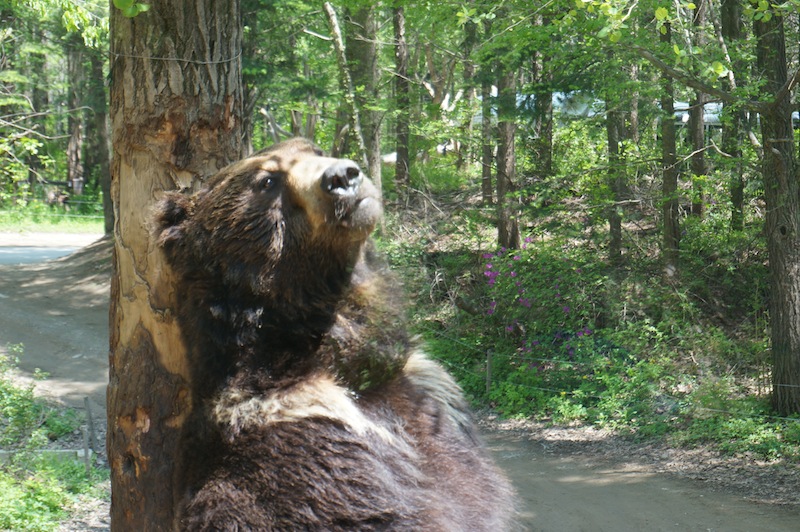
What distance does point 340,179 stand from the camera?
8.54ft

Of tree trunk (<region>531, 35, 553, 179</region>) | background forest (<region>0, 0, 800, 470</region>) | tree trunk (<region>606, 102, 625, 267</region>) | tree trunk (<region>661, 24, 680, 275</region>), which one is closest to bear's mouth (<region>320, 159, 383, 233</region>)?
background forest (<region>0, 0, 800, 470</region>)

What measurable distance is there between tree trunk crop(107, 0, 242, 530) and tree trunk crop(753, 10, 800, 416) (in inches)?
308

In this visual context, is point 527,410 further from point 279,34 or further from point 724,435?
point 279,34

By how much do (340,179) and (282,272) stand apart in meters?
0.38

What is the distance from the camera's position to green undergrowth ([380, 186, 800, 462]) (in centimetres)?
1009

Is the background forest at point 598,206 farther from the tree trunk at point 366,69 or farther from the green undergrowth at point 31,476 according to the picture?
the green undergrowth at point 31,476

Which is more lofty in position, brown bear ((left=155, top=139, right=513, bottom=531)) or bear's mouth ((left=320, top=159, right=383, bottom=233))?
bear's mouth ((left=320, top=159, right=383, bottom=233))

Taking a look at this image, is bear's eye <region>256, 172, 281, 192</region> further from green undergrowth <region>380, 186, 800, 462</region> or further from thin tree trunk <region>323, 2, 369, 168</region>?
thin tree trunk <region>323, 2, 369, 168</region>

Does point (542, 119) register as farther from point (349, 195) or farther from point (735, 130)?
point (349, 195)

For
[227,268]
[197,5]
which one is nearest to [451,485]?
[227,268]

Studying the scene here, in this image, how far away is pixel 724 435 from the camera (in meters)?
9.48

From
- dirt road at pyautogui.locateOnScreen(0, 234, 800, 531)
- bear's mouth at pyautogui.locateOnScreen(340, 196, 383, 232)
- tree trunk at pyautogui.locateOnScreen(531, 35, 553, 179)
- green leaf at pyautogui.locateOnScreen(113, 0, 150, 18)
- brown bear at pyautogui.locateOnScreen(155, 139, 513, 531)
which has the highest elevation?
tree trunk at pyautogui.locateOnScreen(531, 35, 553, 179)

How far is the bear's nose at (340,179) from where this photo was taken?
260 cm

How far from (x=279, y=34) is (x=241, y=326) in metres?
14.9
